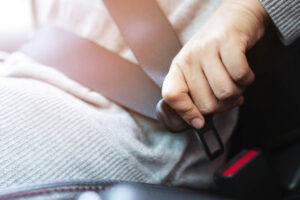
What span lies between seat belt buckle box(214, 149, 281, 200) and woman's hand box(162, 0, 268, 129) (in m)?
0.12

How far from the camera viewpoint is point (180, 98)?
1.62 feet

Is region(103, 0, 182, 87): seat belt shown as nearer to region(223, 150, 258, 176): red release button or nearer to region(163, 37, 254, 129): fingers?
region(163, 37, 254, 129): fingers

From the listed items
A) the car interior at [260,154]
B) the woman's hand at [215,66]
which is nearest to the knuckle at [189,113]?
the woman's hand at [215,66]

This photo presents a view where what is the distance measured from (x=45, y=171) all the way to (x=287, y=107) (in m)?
0.53

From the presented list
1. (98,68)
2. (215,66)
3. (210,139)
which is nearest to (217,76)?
(215,66)

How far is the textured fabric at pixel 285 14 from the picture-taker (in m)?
0.51

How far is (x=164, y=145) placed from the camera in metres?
0.59

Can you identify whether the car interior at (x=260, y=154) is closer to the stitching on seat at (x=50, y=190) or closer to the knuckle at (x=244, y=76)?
the stitching on seat at (x=50, y=190)

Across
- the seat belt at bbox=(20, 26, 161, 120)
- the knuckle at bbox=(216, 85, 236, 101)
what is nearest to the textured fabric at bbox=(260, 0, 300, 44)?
the knuckle at bbox=(216, 85, 236, 101)

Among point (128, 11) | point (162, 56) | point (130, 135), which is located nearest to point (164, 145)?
point (130, 135)

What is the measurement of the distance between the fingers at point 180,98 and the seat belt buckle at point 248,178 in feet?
0.40

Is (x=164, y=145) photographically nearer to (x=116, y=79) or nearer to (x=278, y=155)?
(x=116, y=79)

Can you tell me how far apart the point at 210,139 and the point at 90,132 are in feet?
0.72

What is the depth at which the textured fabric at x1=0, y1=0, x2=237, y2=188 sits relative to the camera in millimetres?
490
